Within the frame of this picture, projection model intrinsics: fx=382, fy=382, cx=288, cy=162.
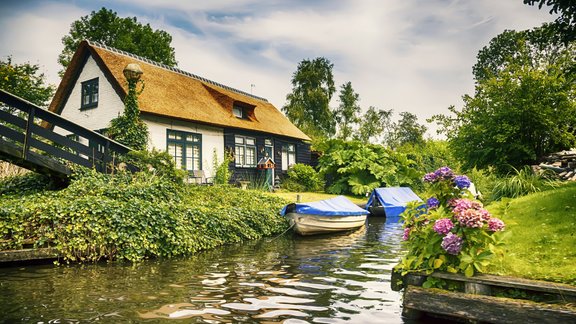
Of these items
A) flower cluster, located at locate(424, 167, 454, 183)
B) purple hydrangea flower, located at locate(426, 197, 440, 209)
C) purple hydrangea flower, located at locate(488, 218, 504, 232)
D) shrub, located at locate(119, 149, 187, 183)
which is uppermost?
shrub, located at locate(119, 149, 187, 183)

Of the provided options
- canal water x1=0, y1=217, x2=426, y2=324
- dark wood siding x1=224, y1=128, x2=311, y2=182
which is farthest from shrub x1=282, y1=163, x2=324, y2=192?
canal water x1=0, y1=217, x2=426, y2=324

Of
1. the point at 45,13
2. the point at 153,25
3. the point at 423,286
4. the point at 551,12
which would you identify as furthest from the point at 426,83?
the point at 153,25

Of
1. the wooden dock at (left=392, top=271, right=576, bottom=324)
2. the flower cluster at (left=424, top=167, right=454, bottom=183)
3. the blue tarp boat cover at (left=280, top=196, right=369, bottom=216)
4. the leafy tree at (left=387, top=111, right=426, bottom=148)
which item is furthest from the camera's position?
the leafy tree at (left=387, top=111, right=426, bottom=148)

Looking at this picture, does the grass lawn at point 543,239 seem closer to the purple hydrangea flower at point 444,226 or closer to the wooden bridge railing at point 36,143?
the purple hydrangea flower at point 444,226

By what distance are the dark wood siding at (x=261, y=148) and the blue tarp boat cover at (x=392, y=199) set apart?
729cm

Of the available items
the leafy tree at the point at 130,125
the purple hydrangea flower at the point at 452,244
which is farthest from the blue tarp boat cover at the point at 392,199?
the purple hydrangea flower at the point at 452,244

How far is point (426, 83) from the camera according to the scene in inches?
757

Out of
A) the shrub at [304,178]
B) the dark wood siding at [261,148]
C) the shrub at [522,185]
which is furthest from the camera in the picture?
the shrub at [304,178]

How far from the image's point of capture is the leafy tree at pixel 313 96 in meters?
44.2

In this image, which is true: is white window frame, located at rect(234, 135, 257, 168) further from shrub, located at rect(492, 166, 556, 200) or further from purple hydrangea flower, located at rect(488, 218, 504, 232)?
purple hydrangea flower, located at rect(488, 218, 504, 232)

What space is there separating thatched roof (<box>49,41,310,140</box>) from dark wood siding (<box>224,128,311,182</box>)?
53 centimetres

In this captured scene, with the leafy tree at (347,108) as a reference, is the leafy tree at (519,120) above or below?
below

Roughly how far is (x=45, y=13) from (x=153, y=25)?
2075 centimetres

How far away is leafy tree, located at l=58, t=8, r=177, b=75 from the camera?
33.6 metres
